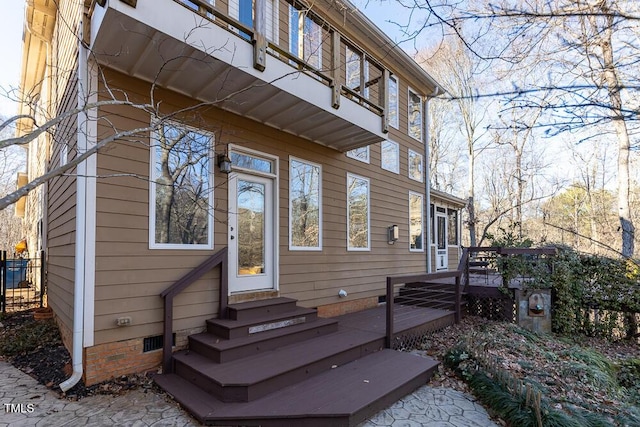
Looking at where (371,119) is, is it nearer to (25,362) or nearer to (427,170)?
(427,170)

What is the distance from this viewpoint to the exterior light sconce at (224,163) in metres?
4.61

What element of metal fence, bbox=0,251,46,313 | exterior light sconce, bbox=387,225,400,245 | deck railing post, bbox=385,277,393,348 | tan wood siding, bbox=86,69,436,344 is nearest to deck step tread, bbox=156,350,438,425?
deck railing post, bbox=385,277,393,348

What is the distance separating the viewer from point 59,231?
4.98 meters

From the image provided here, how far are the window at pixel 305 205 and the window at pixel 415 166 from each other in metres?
3.67

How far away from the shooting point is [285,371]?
11.1 ft

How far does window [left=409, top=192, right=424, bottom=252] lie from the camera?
8.97 metres

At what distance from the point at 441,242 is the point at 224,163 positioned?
824cm

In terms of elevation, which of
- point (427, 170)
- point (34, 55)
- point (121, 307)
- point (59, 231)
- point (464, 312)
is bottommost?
point (464, 312)

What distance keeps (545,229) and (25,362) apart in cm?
2302

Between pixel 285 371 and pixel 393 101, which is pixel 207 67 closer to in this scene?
pixel 285 371

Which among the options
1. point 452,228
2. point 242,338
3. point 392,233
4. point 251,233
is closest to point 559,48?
point 251,233

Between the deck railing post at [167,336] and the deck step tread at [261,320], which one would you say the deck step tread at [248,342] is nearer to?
the deck step tread at [261,320]

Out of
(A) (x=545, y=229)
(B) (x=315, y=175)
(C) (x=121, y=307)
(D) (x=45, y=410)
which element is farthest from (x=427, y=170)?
(A) (x=545, y=229)

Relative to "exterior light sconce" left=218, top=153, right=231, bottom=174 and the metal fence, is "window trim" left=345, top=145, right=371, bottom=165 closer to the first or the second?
"exterior light sconce" left=218, top=153, right=231, bottom=174
